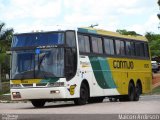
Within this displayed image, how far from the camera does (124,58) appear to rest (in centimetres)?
3122

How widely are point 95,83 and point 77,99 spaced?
202cm

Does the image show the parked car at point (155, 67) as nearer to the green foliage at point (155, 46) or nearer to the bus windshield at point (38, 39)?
the green foliage at point (155, 46)

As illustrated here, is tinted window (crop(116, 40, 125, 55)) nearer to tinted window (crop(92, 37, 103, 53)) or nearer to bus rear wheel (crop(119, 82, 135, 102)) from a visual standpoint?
bus rear wheel (crop(119, 82, 135, 102))

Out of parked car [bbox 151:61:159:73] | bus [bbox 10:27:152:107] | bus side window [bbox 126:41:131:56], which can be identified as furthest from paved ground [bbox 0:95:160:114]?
parked car [bbox 151:61:159:73]

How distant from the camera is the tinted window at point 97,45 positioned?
27.7 m

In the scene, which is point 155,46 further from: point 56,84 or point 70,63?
point 56,84

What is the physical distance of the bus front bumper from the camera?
24.4m

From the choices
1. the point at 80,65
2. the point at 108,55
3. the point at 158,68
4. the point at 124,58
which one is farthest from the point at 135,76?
the point at 158,68

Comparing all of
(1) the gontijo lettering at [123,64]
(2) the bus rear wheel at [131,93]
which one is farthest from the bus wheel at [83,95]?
(2) the bus rear wheel at [131,93]

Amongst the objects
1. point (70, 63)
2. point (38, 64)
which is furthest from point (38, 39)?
point (70, 63)

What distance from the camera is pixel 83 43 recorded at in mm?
26469

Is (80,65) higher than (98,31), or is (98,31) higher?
(98,31)

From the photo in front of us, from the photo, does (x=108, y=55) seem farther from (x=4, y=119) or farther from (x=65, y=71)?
(x=4, y=119)

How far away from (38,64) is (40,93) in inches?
46.9
